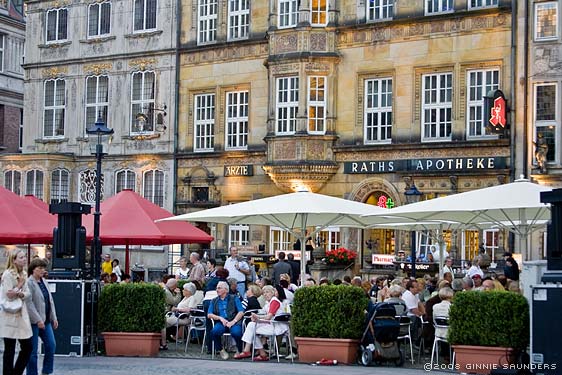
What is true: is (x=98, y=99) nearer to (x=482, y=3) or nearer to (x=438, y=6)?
(x=438, y=6)

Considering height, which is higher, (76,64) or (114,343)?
(76,64)

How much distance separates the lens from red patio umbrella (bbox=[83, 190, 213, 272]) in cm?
2502

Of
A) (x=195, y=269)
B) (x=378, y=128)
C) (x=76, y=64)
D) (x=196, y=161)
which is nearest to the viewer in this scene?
(x=195, y=269)

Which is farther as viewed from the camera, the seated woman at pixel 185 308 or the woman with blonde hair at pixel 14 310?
the seated woman at pixel 185 308

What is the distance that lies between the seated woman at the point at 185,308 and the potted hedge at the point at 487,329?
5943 millimetres

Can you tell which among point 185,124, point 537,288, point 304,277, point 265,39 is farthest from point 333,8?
point 537,288

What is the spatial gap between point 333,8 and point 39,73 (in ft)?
44.3

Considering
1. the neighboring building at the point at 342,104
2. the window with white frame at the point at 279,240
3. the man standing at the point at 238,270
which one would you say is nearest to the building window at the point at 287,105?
the neighboring building at the point at 342,104

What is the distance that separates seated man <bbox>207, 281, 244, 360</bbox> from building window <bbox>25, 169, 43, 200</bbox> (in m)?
23.6

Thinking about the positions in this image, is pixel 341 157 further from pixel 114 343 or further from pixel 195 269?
pixel 114 343

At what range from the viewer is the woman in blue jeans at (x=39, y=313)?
48.8 ft

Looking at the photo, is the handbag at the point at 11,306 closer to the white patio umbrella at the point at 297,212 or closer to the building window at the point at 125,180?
the white patio umbrella at the point at 297,212

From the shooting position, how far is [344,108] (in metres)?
35.4

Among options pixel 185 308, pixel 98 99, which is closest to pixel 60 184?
pixel 98 99
